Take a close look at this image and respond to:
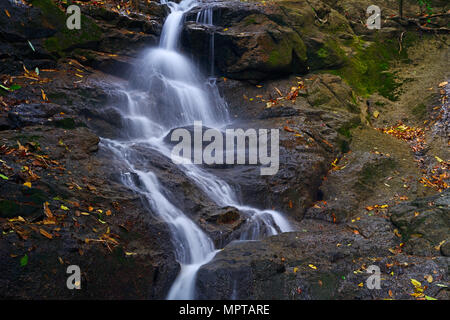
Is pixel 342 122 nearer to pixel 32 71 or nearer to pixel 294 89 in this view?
pixel 294 89

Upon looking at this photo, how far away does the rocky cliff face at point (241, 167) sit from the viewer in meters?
4.46

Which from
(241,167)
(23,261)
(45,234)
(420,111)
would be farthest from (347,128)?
(23,261)

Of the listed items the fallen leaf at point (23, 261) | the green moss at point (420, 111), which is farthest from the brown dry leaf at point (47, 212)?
the green moss at point (420, 111)

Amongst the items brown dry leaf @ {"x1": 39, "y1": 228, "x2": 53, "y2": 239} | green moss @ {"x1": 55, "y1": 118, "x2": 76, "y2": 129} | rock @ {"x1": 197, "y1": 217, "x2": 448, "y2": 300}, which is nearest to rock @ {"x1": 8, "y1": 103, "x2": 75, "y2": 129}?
green moss @ {"x1": 55, "y1": 118, "x2": 76, "y2": 129}

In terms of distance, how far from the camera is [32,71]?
8.07 m

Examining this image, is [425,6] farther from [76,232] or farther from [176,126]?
[76,232]

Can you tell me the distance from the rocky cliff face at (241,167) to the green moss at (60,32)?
29 mm

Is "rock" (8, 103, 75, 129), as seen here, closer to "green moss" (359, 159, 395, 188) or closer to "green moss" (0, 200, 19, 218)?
"green moss" (0, 200, 19, 218)

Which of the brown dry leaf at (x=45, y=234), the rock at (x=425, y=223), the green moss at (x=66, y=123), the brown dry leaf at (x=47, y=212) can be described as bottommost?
the rock at (x=425, y=223)

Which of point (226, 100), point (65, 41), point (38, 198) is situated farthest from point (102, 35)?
point (38, 198)

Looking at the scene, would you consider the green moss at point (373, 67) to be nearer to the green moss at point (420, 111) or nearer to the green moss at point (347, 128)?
the green moss at point (420, 111)

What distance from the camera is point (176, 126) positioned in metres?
8.98

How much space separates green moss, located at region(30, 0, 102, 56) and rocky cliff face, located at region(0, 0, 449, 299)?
29 millimetres

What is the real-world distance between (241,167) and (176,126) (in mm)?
2388
